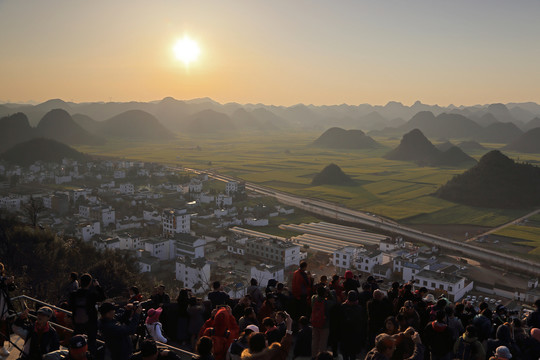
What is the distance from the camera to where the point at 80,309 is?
4.80 m

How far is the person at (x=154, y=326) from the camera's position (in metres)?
5.24

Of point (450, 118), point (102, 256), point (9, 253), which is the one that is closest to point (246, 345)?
point (9, 253)

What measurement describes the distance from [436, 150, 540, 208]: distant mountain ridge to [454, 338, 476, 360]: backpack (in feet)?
139

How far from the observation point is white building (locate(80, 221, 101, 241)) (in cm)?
2580

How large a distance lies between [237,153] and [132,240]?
60231mm

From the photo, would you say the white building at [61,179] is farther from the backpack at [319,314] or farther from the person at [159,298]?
the backpack at [319,314]

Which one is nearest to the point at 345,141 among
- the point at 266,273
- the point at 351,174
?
the point at 351,174

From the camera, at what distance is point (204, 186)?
4731cm

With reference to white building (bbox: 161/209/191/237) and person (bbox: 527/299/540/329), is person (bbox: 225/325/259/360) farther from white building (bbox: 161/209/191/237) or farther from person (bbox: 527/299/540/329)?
white building (bbox: 161/209/191/237)

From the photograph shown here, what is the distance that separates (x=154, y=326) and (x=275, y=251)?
17450 mm

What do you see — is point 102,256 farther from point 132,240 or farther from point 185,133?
point 185,133

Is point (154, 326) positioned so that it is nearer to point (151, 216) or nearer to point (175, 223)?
point (175, 223)

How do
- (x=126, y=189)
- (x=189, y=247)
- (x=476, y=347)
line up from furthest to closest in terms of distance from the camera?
(x=126, y=189) < (x=189, y=247) < (x=476, y=347)

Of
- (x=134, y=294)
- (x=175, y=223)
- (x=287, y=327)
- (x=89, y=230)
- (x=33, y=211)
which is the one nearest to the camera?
(x=287, y=327)
